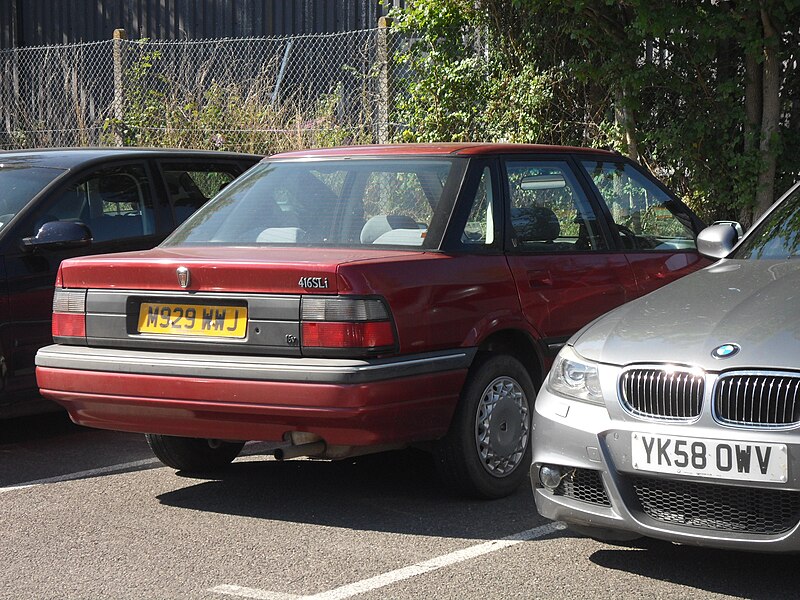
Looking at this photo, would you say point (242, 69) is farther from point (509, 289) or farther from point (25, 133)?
point (509, 289)

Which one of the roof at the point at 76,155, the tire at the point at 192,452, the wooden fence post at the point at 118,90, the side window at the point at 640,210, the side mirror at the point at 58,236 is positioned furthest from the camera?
the wooden fence post at the point at 118,90

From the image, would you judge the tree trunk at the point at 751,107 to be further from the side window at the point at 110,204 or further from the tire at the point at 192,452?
the tire at the point at 192,452

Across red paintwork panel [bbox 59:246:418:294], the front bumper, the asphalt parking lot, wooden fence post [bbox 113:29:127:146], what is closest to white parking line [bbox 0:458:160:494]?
the asphalt parking lot

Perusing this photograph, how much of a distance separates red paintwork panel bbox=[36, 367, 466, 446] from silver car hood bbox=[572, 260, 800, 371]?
30.2 inches

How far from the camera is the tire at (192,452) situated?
20.6 feet

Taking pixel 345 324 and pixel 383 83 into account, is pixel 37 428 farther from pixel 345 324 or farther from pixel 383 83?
pixel 383 83

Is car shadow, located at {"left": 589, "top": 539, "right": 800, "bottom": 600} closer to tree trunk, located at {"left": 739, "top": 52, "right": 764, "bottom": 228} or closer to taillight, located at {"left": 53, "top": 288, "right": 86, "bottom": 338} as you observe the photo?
taillight, located at {"left": 53, "top": 288, "right": 86, "bottom": 338}

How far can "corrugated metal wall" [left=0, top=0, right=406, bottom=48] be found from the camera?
19.6m

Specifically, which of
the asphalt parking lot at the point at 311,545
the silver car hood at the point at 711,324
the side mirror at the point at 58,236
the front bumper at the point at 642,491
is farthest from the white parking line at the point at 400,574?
the side mirror at the point at 58,236

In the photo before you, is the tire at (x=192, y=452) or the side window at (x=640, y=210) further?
the side window at (x=640, y=210)

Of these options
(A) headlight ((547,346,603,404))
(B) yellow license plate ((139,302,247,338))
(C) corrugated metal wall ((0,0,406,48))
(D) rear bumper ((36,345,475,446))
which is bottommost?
(D) rear bumper ((36,345,475,446))

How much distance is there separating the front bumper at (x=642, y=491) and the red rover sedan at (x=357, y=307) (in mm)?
762

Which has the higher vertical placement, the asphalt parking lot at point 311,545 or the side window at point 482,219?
the side window at point 482,219

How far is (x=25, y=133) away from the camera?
A: 1725 cm
